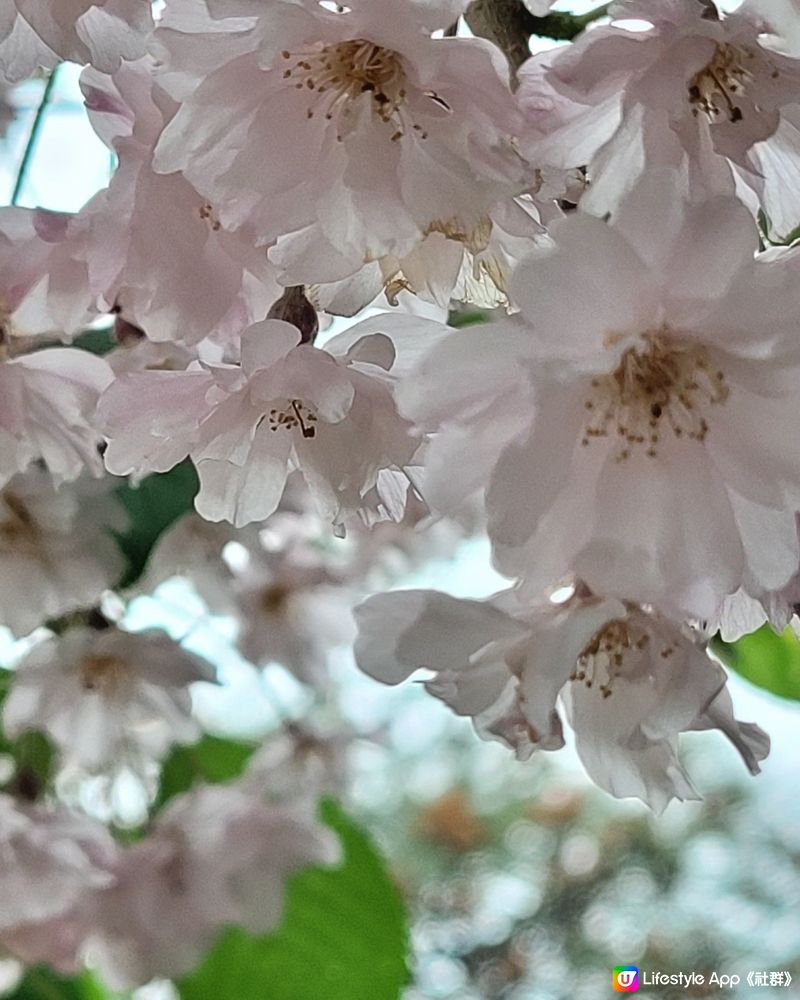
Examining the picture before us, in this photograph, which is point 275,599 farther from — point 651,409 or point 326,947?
point 651,409

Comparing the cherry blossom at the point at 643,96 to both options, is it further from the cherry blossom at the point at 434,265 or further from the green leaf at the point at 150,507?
the green leaf at the point at 150,507

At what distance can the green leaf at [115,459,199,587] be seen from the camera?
68 cm

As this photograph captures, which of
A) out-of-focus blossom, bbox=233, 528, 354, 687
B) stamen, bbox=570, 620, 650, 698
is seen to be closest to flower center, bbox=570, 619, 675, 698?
stamen, bbox=570, 620, 650, 698

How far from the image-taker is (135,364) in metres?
0.52

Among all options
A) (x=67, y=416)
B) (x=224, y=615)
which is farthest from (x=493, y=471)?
(x=224, y=615)

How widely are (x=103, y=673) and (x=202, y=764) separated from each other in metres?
0.34

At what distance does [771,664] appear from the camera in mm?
915

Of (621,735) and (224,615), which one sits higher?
(621,735)

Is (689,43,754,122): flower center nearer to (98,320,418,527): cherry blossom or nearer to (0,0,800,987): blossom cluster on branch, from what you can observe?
(0,0,800,987): blossom cluster on branch

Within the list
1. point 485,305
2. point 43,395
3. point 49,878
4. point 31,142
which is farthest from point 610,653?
point 49,878

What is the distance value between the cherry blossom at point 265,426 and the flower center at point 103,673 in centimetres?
35

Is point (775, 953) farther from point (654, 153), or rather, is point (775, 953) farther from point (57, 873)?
point (654, 153)

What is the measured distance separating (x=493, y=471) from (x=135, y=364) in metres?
0.22

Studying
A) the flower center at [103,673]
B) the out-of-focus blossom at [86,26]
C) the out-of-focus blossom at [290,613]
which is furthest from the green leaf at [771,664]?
the out-of-focus blossom at [86,26]
